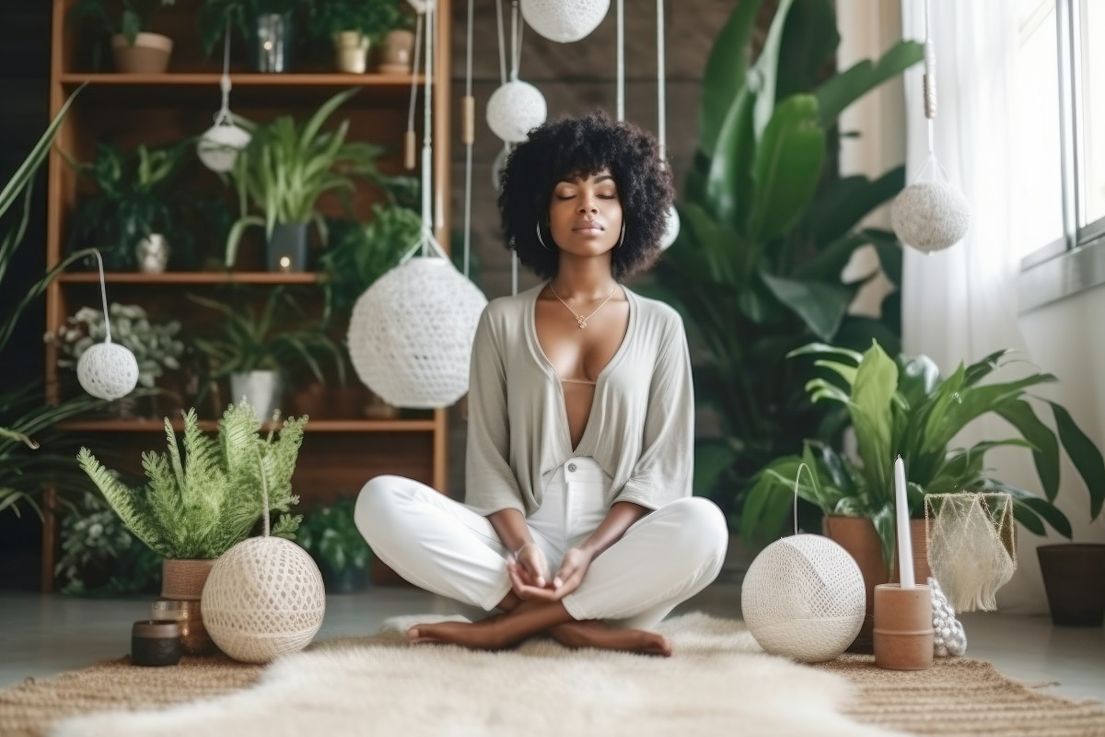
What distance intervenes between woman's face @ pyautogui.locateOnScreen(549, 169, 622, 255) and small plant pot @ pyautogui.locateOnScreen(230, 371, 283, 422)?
1.70 m

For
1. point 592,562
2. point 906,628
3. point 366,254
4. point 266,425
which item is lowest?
point 906,628

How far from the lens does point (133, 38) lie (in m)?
4.08

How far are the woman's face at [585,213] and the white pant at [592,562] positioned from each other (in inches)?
22.0

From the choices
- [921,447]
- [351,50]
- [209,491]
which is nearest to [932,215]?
[921,447]

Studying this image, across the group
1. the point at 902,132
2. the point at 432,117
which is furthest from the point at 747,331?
the point at 432,117

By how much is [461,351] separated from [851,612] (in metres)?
1.54

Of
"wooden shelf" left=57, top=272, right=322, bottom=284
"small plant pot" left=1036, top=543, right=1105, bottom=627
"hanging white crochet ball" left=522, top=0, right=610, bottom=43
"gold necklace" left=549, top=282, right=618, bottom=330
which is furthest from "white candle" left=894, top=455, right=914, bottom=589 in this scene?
"wooden shelf" left=57, top=272, right=322, bottom=284

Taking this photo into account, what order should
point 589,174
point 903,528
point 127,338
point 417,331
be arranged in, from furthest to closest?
point 127,338 < point 417,331 < point 589,174 < point 903,528

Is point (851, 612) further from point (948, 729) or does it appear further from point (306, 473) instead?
point (306, 473)

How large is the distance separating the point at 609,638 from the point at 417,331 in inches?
54.1

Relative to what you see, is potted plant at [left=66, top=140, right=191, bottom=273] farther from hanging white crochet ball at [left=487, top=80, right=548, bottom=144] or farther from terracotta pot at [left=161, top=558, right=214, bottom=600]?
terracotta pot at [left=161, top=558, right=214, bottom=600]

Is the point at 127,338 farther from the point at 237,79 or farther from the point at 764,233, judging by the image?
the point at 764,233

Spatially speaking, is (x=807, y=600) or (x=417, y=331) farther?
(x=417, y=331)

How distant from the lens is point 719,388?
13.6 ft
